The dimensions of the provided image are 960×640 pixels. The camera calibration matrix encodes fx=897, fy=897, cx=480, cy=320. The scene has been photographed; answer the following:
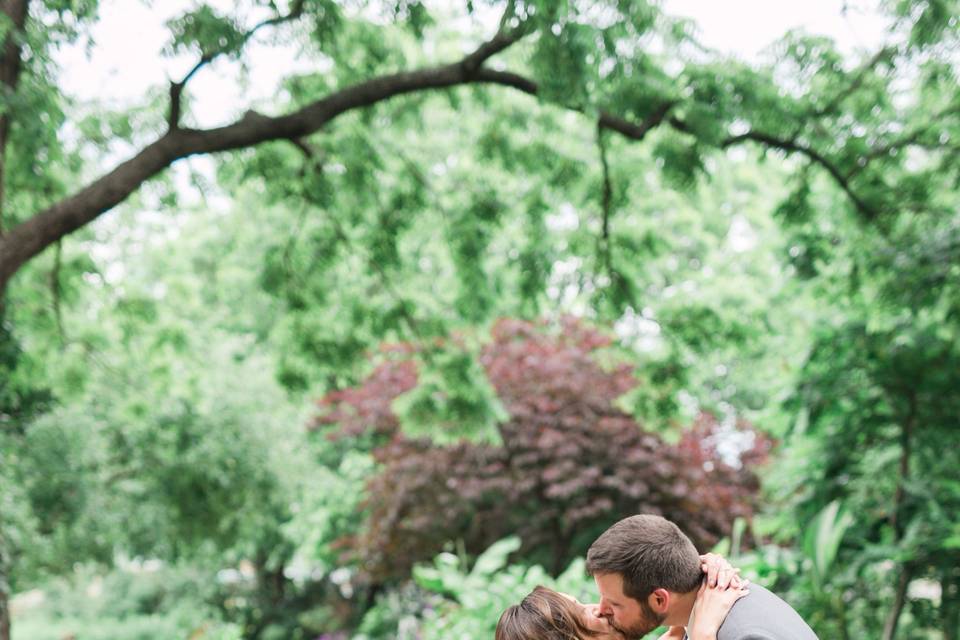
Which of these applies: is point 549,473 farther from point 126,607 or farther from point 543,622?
point 126,607

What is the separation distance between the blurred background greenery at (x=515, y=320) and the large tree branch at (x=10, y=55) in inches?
2.1

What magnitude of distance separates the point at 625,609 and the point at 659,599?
103 mm

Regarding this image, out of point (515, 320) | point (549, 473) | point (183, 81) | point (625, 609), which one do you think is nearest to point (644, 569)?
point (625, 609)

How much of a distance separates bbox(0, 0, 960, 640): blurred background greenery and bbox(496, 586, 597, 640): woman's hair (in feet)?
8.93

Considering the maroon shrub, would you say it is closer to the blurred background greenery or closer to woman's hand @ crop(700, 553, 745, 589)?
the blurred background greenery

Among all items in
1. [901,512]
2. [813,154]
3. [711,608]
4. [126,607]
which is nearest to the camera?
[711,608]

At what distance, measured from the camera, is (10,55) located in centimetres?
546

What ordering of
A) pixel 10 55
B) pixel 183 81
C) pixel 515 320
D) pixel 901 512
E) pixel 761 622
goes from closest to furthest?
pixel 761 622 → pixel 183 81 → pixel 10 55 → pixel 901 512 → pixel 515 320

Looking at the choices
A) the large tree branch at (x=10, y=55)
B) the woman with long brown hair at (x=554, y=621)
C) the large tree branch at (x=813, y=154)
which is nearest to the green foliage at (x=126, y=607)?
the large tree branch at (x=10, y=55)

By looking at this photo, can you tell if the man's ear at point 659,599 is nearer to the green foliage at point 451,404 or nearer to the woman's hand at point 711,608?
the woman's hand at point 711,608

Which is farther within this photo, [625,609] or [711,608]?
[625,609]

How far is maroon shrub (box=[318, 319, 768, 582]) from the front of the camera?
9203mm

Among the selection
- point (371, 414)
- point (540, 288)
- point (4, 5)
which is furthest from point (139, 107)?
point (371, 414)

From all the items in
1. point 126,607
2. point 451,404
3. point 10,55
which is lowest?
point 126,607
